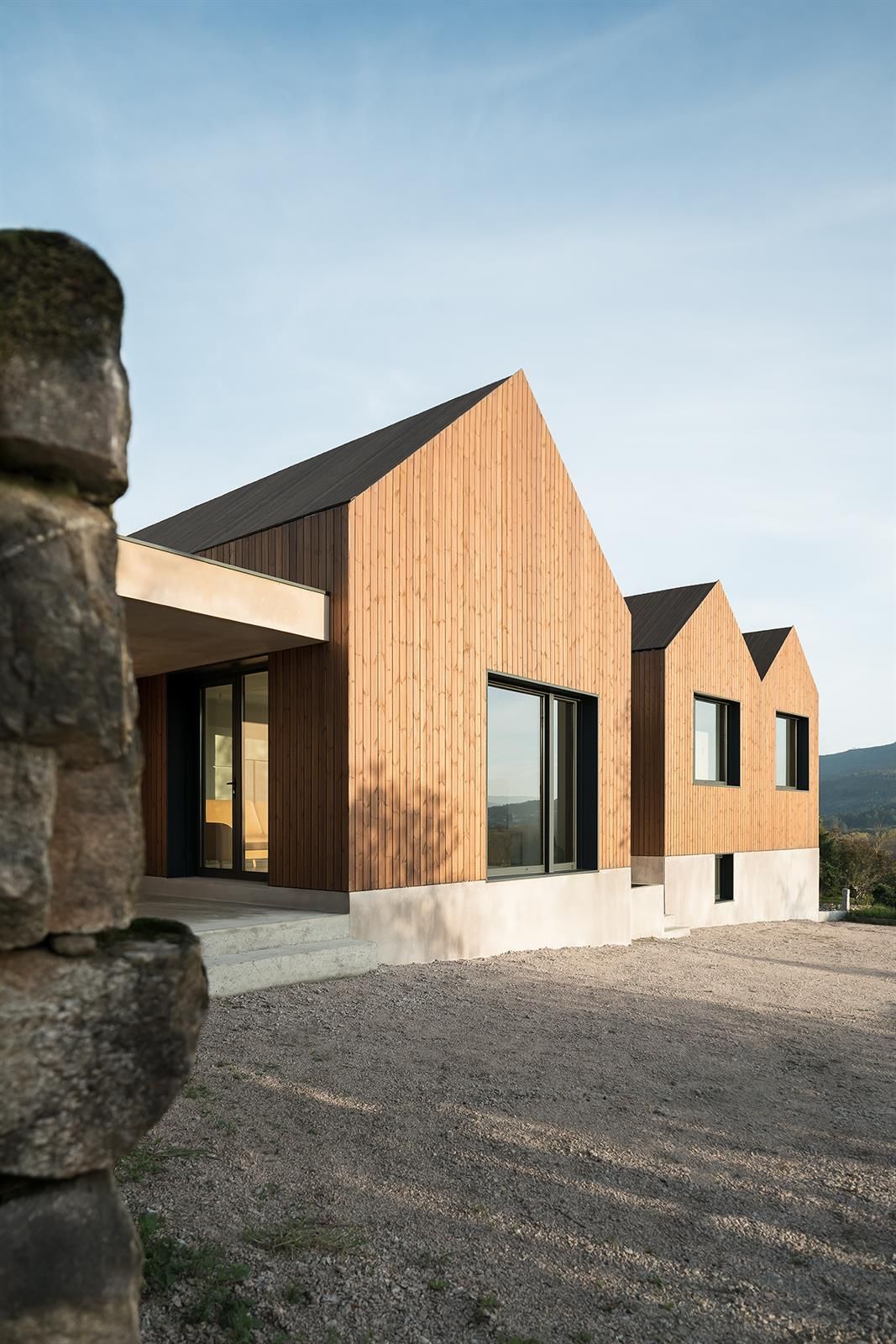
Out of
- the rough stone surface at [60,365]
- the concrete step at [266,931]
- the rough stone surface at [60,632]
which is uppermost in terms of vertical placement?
the rough stone surface at [60,365]

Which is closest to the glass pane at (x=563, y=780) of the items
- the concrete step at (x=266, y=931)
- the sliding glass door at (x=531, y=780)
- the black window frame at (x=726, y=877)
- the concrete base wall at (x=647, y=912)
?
the sliding glass door at (x=531, y=780)

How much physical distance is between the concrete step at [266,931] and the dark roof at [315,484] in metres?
3.81

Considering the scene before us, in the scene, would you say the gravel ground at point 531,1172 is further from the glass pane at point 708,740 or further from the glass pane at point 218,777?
the glass pane at point 708,740

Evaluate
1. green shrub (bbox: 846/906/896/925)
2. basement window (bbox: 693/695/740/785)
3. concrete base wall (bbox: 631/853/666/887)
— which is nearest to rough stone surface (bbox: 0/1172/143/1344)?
concrete base wall (bbox: 631/853/666/887)

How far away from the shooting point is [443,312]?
43.2ft

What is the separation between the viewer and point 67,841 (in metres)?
1.42

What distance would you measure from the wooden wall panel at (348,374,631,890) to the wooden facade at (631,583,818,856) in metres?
3.50

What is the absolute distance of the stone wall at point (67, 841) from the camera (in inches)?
53.3

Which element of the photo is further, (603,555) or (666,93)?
(603,555)

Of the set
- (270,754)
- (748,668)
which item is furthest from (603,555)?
(748,668)

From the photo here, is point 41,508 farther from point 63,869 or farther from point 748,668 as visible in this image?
point 748,668

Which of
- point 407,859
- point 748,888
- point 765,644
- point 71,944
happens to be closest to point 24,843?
point 71,944

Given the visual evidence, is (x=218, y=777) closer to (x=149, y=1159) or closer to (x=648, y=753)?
(x=149, y=1159)

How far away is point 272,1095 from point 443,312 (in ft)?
38.2
